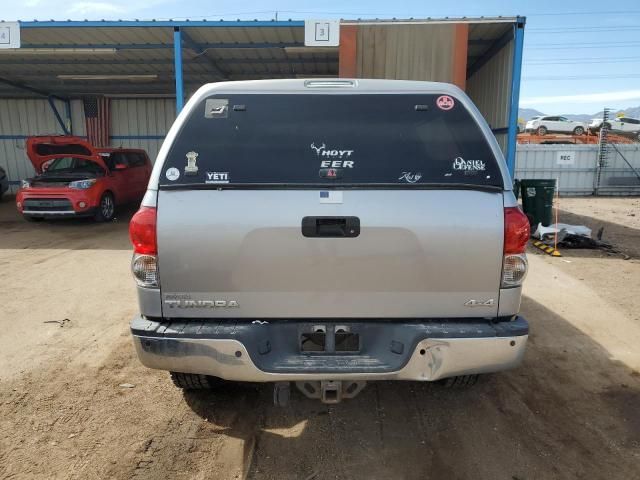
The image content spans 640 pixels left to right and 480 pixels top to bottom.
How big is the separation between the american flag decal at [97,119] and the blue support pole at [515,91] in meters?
16.1

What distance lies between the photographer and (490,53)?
11609mm

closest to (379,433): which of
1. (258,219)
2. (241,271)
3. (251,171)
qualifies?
(241,271)

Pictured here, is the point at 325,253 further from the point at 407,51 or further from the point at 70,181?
the point at 70,181

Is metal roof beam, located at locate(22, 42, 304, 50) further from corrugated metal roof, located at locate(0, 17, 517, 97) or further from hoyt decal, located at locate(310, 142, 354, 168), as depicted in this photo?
hoyt decal, located at locate(310, 142, 354, 168)

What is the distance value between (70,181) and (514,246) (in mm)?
11446

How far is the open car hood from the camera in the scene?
11.1m

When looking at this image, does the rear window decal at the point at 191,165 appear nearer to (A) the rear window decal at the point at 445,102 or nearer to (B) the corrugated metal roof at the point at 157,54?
(A) the rear window decal at the point at 445,102

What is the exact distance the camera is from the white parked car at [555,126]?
101 feet

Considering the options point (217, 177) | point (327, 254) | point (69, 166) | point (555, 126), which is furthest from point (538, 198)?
point (555, 126)

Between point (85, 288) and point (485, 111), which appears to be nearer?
point (85, 288)

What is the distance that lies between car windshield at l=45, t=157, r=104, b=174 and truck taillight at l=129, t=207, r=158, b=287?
10634mm

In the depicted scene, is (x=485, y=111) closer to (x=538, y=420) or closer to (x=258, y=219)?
(x=538, y=420)

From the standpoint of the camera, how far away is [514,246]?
2.56 metres

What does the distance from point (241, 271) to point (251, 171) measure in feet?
1.82
